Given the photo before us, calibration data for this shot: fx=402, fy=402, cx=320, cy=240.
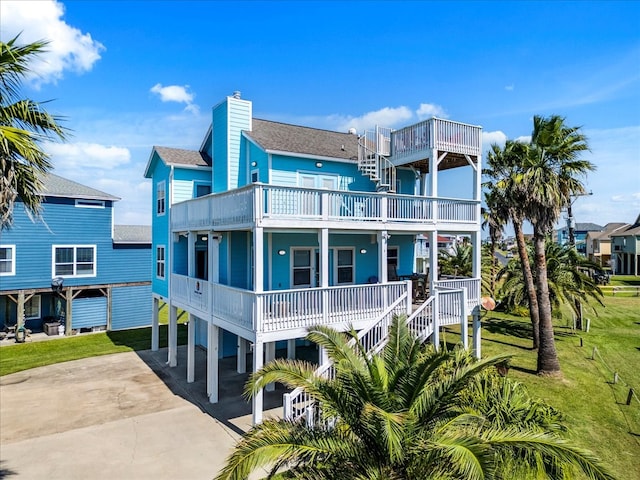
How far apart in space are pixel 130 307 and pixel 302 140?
1722 cm

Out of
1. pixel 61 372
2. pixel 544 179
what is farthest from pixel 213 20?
pixel 61 372

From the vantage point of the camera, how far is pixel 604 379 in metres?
15.5

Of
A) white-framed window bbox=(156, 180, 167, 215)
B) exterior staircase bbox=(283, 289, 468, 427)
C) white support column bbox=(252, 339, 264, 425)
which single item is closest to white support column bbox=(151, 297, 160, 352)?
white-framed window bbox=(156, 180, 167, 215)

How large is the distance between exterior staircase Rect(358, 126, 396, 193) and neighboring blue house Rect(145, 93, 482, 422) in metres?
0.06

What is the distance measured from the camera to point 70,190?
2448 centimetres

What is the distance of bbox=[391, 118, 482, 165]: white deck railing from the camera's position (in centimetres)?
1491

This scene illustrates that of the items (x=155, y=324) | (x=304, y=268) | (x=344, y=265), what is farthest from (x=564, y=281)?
(x=155, y=324)

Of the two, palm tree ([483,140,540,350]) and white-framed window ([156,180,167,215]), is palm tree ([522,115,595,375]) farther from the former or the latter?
white-framed window ([156,180,167,215])

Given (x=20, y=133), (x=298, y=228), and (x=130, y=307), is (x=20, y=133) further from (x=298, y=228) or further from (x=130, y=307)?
(x=130, y=307)

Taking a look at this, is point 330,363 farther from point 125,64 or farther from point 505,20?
point 125,64

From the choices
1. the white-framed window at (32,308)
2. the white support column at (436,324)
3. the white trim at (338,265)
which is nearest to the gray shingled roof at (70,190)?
the white-framed window at (32,308)

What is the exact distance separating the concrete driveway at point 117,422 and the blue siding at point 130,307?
28.2 feet

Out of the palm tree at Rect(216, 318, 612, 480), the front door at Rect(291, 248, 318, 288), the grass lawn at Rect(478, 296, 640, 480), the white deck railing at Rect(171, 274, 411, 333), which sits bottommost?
the grass lawn at Rect(478, 296, 640, 480)

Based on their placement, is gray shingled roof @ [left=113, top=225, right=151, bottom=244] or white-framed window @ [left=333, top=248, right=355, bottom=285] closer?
white-framed window @ [left=333, top=248, right=355, bottom=285]
